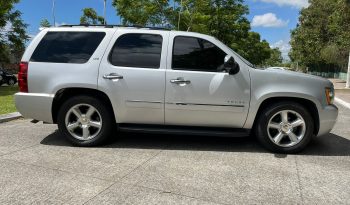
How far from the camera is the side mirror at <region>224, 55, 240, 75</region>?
5.05 metres

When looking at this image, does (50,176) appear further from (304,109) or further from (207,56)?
(304,109)

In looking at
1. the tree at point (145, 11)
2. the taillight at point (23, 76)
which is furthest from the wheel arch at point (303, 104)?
the tree at point (145, 11)

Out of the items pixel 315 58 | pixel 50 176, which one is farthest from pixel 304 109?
pixel 315 58

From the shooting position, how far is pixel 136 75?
17.4 feet

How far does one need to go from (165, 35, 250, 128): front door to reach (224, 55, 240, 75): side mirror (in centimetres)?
7

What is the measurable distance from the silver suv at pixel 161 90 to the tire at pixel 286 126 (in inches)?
0.6

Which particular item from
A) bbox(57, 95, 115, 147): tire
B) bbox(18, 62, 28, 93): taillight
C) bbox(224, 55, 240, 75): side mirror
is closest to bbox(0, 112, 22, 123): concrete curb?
bbox(18, 62, 28, 93): taillight

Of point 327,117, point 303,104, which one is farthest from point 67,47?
point 327,117

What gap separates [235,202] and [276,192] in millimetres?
575

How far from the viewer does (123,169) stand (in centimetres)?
451

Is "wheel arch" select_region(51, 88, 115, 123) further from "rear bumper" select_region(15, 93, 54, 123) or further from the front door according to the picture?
the front door

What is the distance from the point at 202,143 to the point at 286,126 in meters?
1.40

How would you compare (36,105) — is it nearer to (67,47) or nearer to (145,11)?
(67,47)

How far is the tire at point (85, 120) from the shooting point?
5438mm
